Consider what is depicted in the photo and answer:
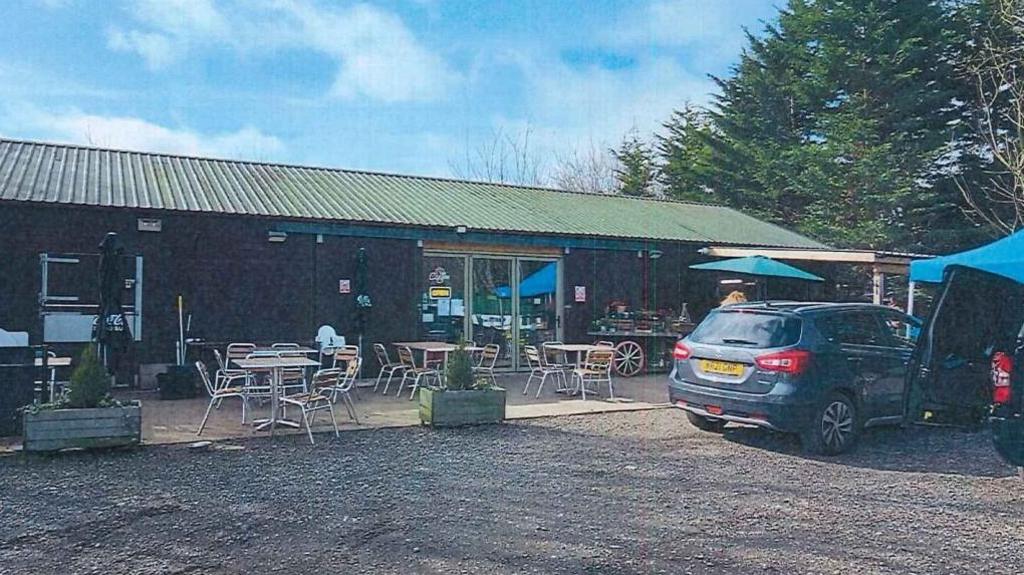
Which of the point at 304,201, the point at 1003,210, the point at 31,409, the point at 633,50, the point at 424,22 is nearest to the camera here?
the point at 31,409

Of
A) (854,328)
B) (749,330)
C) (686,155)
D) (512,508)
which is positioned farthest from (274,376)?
(686,155)

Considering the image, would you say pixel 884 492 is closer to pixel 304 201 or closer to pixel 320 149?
pixel 304 201

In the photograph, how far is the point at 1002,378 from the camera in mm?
5629

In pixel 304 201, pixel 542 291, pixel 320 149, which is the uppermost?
pixel 320 149

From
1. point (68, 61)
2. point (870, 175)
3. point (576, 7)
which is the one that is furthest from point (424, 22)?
point (870, 175)

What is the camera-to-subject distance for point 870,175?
72.3 ft

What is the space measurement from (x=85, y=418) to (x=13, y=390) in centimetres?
117

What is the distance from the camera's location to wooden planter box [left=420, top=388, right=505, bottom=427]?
800 centimetres

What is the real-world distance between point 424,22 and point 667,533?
430 inches

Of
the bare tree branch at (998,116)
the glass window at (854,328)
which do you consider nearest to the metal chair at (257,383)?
the glass window at (854,328)

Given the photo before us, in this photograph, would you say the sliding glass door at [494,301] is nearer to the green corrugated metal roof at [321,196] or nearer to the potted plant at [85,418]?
the green corrugated metal roof at [321,196]

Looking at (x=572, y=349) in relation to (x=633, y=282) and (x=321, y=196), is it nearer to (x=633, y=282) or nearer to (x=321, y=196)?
(x=633, y=282)

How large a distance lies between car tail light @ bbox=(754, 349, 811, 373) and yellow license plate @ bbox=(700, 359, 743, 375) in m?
0.29

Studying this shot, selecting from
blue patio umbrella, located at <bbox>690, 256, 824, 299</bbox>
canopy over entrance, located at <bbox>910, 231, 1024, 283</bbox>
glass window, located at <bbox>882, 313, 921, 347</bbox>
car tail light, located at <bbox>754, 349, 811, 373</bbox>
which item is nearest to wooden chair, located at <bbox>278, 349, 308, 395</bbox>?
car tail light, located at <bbox>754, 349, 811, 373</bbox>
